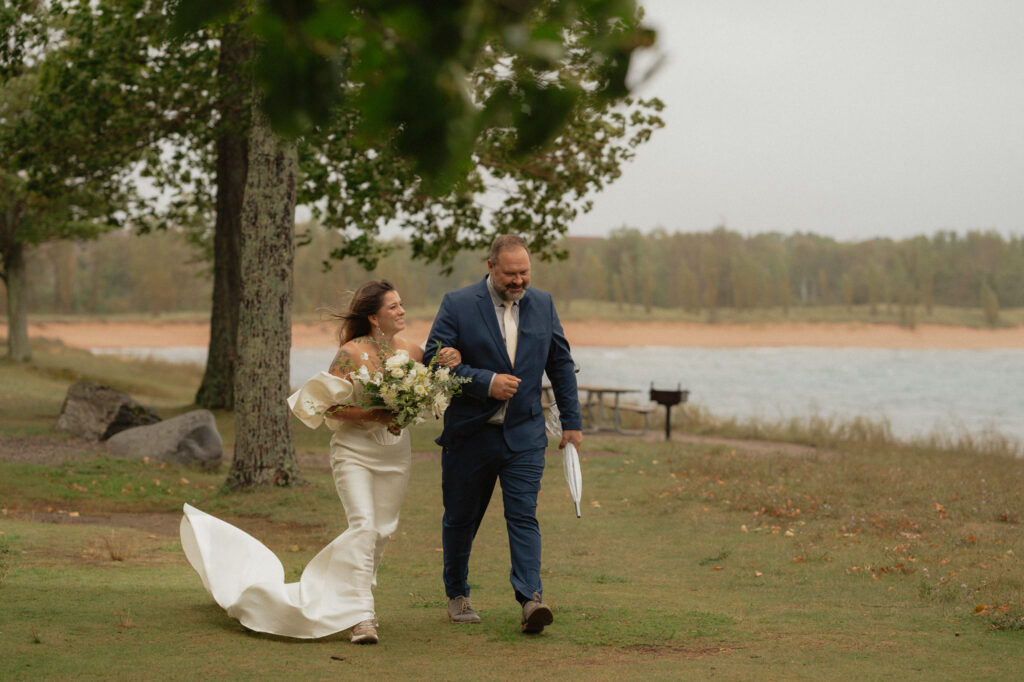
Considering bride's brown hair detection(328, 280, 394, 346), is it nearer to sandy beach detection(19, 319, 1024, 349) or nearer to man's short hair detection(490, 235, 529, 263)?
man's short hair detection(490, 235, 529, 263)

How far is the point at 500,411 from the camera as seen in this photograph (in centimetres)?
642

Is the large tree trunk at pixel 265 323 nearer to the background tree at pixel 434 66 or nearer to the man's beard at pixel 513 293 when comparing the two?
the man's beard at pixel 513 293

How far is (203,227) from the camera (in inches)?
1222

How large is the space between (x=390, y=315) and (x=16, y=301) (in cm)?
3394

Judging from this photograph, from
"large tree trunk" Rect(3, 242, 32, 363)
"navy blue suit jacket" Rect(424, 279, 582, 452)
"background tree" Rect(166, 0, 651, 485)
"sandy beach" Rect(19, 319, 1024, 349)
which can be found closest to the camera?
"background tree" Rect(166, 0, 651, 485)

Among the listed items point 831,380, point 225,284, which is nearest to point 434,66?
point 225,284

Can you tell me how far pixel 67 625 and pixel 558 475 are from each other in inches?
388

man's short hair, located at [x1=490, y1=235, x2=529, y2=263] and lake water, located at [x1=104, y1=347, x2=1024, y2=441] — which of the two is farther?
lake water, located at [x1=104, y1=347, x2=1024, y2=441]

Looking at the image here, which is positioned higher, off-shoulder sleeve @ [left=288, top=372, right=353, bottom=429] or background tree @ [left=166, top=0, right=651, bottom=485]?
background tree @ [left=166, top=0, right=651, bottom=485]

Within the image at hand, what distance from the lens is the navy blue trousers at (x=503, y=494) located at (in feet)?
20.7

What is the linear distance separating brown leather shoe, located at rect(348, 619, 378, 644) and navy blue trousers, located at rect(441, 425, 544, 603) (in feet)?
→ 2.52

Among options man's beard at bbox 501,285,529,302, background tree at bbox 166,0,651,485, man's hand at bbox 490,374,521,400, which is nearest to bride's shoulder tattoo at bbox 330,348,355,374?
man's hand at bbox 490,374,521,400

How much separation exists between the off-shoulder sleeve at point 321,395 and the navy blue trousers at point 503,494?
72 centimetres

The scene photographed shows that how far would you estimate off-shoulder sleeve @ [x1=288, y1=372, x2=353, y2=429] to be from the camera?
6.32 meters
